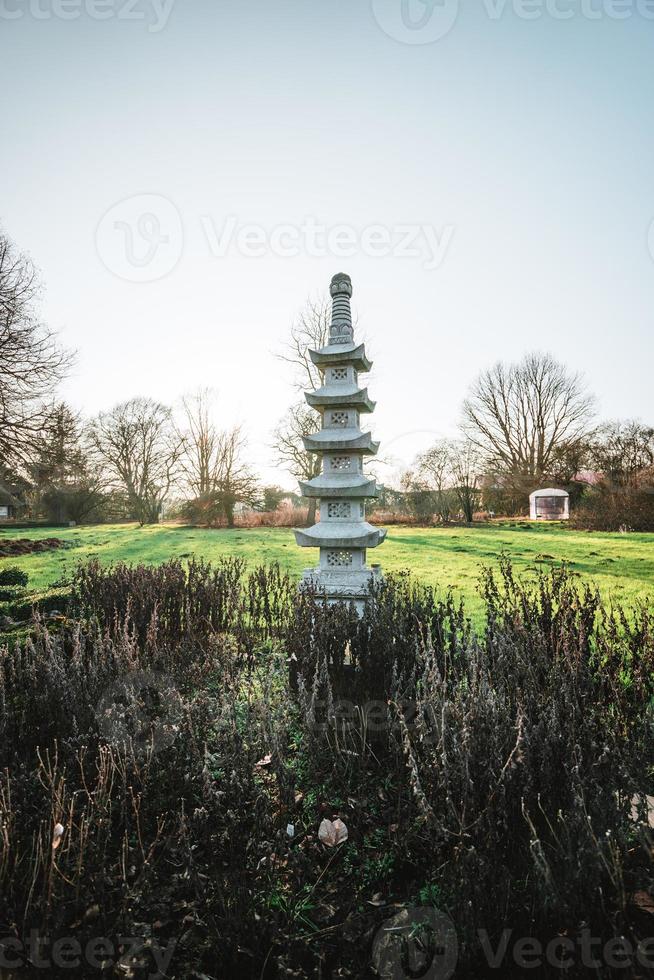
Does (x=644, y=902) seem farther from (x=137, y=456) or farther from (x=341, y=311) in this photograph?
(x=137, y=456)

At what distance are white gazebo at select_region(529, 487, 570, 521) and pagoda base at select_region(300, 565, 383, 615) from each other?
26.1 metres

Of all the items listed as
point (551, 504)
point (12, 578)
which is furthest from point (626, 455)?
→ point (12, 578)

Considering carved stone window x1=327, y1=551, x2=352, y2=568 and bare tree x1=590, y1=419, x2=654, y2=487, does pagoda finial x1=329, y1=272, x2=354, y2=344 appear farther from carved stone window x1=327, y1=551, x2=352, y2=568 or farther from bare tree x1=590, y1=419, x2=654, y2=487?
bare tree x1=590, y1=419, x2=654, y2=487

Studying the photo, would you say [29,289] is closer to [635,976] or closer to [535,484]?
[635,976]

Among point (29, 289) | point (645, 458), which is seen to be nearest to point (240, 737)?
point (29, 289)

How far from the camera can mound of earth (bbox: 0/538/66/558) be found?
17.6 m

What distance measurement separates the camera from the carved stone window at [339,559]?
788cm

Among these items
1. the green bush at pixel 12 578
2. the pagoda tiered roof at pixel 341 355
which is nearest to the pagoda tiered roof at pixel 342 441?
the pagoda tiered roof at pixel 341 355

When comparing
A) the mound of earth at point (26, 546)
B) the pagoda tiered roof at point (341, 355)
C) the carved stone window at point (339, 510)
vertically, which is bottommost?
the mound of earth at point (26, 546)

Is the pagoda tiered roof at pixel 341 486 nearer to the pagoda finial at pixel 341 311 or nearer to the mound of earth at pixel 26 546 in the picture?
the pagoda finial at pixel 341 311

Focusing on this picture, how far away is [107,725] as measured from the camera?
Result: 3217mm

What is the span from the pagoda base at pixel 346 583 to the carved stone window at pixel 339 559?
13 centimetres

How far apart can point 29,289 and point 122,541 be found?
1111 centimetres

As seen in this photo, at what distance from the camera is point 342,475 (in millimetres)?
8133
